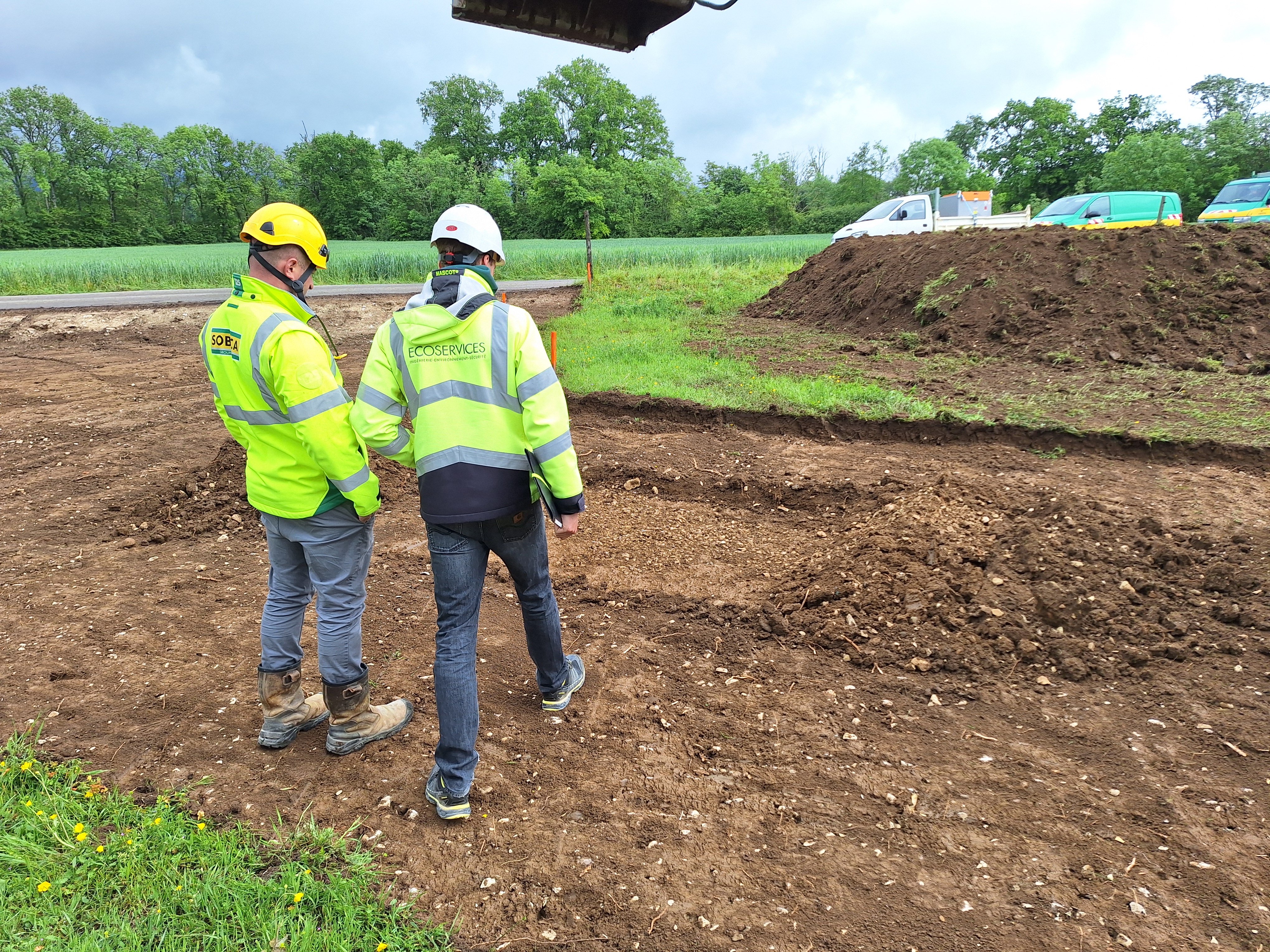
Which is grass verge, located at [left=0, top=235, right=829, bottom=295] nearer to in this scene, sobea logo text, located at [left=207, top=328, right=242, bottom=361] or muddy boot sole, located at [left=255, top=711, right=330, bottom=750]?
sobea logo text, located at [left=207, top=328, right=242, bottom=361]

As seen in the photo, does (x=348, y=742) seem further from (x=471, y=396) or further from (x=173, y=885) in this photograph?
(x=471, y=396)

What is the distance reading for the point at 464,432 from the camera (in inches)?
110

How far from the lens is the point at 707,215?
5528cm

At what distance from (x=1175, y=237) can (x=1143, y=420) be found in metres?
6.50

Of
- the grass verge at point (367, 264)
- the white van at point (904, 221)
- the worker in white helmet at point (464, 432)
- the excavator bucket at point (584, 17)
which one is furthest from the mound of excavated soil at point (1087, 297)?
the grass verge at point (367, 264)

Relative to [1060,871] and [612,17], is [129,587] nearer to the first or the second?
[612,17]

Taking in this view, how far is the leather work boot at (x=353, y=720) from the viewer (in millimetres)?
3244

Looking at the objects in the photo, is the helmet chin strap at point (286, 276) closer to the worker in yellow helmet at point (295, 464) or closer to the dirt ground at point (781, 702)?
the worker in yellow helmet at point (295, 464)

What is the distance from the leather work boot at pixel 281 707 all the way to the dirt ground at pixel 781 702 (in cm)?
9

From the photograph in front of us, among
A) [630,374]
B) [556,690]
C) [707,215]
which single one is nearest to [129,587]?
[556,690]

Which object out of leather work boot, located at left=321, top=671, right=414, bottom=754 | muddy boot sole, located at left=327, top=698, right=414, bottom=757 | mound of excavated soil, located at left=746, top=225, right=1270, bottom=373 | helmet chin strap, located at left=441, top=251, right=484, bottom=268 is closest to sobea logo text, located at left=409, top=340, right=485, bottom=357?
helmet chin strap, located at left=441, top=251, right=484, bottom=268

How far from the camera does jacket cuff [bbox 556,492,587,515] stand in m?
2.90

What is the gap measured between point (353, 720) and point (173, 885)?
883 mm

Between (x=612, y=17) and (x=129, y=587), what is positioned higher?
(x=612, y=17)
